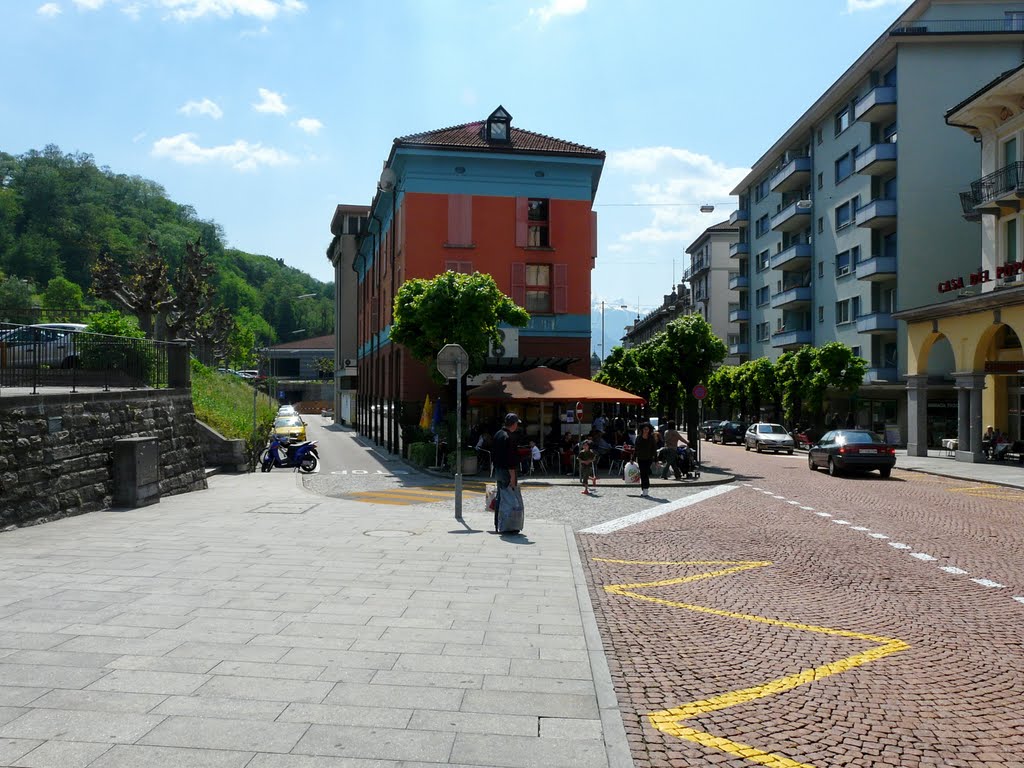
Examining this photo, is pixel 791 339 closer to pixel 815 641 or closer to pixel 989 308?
pixel 989 308

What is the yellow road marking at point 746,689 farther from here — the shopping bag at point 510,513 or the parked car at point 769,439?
the parked car at point 769,439

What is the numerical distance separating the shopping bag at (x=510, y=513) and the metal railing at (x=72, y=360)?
720cm

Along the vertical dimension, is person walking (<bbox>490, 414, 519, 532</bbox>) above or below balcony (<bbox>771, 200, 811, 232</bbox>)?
below

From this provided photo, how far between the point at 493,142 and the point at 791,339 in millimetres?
29904

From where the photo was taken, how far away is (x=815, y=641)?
689 centimetres

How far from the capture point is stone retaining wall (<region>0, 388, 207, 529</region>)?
37.5 ft

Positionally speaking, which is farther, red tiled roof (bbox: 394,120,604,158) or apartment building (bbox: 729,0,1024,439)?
apartment building (bbox: 729,0,1024,439)

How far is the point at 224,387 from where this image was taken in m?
30.8

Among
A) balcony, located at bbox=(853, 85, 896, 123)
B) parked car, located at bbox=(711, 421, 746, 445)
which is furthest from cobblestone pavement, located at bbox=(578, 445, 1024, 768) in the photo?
parked car, located at bbox=(711, 421, 746, 445)

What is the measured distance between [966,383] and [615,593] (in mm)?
28062

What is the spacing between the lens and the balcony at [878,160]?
4356 cm

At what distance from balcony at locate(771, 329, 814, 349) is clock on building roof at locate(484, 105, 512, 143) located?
93.3ft

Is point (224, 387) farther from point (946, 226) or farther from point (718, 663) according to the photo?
point (946, 226)

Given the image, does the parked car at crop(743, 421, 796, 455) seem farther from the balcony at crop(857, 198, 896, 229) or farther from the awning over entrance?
the awning over entrance
